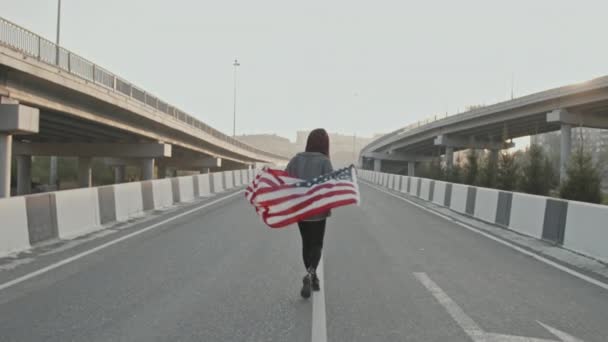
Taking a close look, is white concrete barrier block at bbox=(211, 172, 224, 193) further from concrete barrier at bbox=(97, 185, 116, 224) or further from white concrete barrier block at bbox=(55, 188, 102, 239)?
white concrete barrier block at bbox=(55, 188, 102, 239)

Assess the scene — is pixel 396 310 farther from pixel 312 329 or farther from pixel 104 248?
pixel 104 248

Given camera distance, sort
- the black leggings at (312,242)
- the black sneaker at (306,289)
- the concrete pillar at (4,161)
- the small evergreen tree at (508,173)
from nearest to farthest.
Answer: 1. the black sneaker at (306,289)
2. the black leggings at (312,242)
3. the concrete pillar at (4,161)
4. the small evergreen tree at (508,173)

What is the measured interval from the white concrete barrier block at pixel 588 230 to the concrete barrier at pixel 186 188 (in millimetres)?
13854

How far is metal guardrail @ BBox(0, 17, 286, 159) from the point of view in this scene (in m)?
19.0

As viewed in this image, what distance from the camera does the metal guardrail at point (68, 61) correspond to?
18953 mm

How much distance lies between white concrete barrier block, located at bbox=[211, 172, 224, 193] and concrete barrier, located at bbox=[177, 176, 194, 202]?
188 inches

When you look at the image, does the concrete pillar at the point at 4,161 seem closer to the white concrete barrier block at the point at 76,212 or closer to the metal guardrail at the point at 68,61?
the metal guardrail at the point at 68,61

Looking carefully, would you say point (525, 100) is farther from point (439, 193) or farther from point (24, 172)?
point (24, 172)

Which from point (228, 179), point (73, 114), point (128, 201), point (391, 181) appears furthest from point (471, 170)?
point (128, 201)

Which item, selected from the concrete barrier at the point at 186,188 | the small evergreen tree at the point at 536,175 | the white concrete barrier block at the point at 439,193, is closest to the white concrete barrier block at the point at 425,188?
the white concrete barrier block at the point at 439,193

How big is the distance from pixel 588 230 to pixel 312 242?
18.2 feet

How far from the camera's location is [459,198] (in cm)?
1748

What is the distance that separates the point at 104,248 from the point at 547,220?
8.41 metres

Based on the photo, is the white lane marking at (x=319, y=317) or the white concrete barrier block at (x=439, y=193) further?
the white concrete barrier block at (x=439, y=193)
